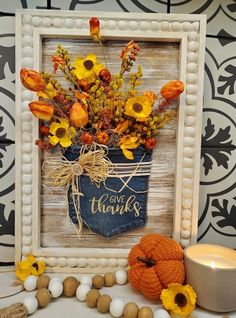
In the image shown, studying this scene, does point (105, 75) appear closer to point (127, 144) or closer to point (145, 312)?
point (127, 144)

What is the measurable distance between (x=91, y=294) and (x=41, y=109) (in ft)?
1.06

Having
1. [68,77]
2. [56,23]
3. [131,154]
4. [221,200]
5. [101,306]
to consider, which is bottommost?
[101,306]

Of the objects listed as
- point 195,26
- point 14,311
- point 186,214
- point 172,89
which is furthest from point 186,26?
point 14,311

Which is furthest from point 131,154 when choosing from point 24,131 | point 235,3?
point 235,3

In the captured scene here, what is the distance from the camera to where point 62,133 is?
22.0 inches

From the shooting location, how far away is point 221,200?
0.68 metres

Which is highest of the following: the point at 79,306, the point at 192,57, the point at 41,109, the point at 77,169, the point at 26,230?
the point at 192,57

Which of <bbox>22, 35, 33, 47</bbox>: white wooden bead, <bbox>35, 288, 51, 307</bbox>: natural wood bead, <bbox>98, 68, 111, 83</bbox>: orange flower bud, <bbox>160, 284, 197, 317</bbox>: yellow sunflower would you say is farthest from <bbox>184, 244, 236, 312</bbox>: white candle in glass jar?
<bbox>22, 35, 33, 47</bbox>: white wooden bead

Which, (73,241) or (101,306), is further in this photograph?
(73,241)

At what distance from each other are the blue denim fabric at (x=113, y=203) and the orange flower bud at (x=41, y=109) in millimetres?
80

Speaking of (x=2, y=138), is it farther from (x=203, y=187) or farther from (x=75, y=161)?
(x=203, y=187)

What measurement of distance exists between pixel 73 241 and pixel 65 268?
2.1 inches

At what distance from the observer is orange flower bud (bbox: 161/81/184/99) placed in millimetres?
542

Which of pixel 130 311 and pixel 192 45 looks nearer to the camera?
pixel 130 311
